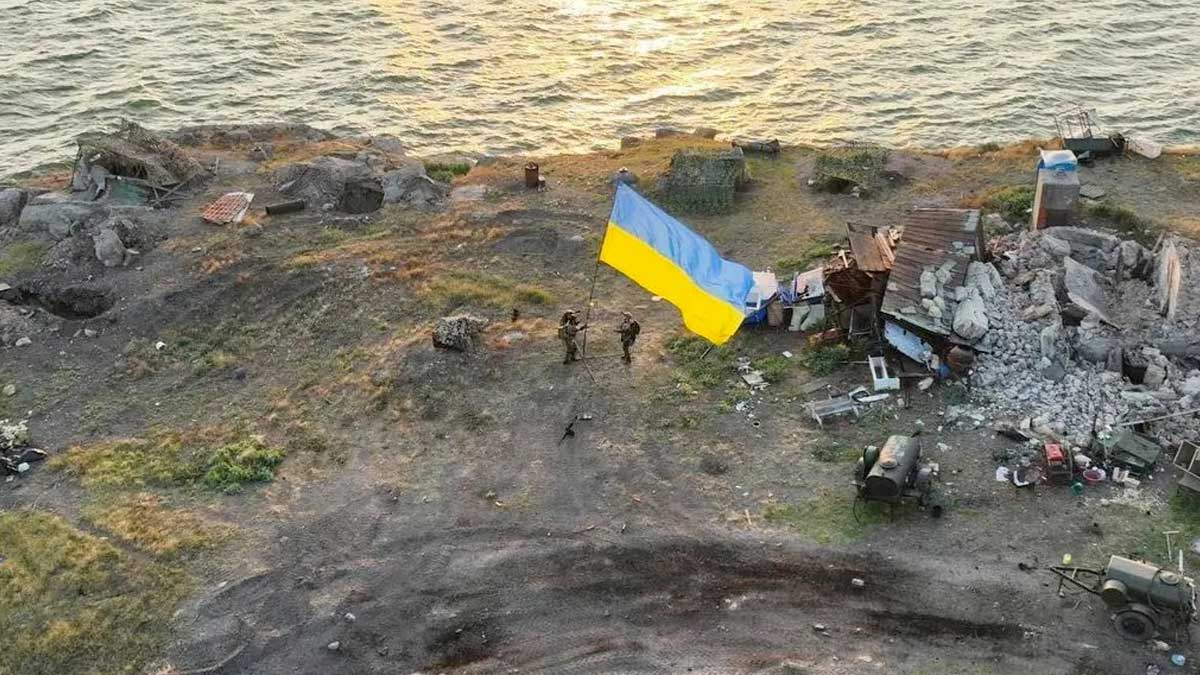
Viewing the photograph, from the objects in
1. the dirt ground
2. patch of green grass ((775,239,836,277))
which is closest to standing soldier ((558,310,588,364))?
the dirt ground

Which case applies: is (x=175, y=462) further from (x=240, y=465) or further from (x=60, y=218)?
(x=60, y=218)

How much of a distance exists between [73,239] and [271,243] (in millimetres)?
5315

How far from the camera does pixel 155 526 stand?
1800cm

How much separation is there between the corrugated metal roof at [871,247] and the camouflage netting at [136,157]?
64.9 feet

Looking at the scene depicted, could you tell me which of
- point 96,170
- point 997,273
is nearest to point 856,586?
point 997,273

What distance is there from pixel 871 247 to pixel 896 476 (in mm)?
7986

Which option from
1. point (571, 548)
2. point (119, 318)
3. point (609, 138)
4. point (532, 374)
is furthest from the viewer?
point (609, 138)

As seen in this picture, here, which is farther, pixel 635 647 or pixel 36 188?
pixel 36 188

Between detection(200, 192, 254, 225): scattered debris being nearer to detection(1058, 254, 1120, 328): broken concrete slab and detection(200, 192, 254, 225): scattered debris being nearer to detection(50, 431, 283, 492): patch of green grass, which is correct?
detection(50, 431, 283, 492): patch of green grass

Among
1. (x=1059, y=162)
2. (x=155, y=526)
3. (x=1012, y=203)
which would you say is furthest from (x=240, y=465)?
(x=1012, y=203)

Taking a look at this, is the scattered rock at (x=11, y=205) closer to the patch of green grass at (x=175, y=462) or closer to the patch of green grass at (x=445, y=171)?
the patch of green grass at (x=445, y=171)

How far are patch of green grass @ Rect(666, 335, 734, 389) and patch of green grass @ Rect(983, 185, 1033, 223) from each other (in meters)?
9.15

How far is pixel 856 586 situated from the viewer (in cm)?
1584

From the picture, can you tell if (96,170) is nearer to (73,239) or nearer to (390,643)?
(73,239)
